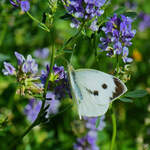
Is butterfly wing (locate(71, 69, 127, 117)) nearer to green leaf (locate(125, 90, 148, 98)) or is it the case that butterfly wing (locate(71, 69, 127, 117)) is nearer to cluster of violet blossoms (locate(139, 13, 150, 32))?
green leaf (locate(125, 90, 148, 98))

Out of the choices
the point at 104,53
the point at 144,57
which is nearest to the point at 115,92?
the point at 104,53

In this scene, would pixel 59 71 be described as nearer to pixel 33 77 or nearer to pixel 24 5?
pixel 33 77

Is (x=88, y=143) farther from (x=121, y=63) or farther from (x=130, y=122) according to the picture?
(x=121, y=63)

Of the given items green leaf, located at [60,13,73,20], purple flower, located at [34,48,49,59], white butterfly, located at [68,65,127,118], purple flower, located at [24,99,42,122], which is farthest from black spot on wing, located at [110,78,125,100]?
purple flower, located at [34,48,49,59]

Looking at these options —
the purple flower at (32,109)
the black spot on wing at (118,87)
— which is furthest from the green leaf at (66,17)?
the purple flower at (32,109)

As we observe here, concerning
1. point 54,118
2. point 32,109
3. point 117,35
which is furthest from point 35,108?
point 117,35

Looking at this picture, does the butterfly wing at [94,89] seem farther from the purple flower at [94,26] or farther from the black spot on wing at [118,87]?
the purple flower at [94,26]
